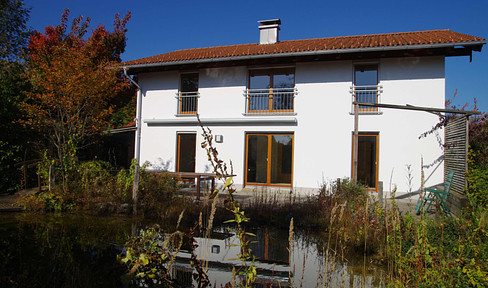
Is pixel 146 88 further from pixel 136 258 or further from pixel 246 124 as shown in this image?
pixel 136 258

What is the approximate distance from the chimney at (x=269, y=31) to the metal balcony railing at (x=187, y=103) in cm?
390

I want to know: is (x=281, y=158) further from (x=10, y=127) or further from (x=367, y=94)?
(x=10, y=127)

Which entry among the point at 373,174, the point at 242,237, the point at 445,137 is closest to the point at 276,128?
the point at 373,174

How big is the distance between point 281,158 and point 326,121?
200 cm

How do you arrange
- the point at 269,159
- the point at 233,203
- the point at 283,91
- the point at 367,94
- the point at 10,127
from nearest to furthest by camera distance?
the point at 233,203 < the point at 10,127 < the point at 367,94 < the point at 269,159 < the point at 283,91

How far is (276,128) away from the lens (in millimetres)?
11031

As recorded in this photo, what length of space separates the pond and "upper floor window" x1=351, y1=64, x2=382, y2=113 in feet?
21.1

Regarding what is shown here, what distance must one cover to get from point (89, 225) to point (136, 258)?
2950 mm

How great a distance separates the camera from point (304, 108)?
1083cm

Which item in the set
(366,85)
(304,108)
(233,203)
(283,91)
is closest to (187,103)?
(283,91)

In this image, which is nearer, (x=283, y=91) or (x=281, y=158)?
(x=281, y=158)

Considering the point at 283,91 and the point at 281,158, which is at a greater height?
the point at 283,91

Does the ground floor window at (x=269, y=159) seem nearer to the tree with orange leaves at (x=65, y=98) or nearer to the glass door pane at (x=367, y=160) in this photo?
the glass door pane at (x=367, y=160)

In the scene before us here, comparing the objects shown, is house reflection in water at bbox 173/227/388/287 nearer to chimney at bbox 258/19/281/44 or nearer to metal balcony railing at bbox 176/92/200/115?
metal balcony railing at bbox 176/92/200/115
